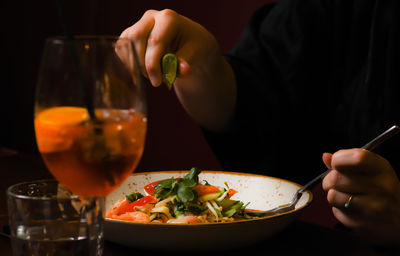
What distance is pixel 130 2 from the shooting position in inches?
108

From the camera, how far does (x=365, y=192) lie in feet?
2.83

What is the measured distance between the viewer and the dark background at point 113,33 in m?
2.39

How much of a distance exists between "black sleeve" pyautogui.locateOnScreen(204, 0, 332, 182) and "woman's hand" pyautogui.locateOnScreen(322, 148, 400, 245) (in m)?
0.54

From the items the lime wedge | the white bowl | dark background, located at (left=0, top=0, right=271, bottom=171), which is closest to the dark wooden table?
the white bowl

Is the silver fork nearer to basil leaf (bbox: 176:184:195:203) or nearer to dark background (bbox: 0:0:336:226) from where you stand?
basil leaf (bbox: 176:184:195:203)

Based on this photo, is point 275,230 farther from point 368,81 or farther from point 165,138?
point 165,138

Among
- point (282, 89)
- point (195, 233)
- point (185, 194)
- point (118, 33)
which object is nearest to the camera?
point (195, 233)

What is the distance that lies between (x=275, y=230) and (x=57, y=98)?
35 cm

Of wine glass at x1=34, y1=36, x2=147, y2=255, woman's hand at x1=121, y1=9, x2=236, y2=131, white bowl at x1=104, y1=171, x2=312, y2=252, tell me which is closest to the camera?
wine glass at x1=34, y1=36, x2=147, y2=255

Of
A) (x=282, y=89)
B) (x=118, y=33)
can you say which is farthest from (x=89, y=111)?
(x=118, y=33)

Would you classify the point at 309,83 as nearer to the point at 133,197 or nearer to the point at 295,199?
the point at 295,199

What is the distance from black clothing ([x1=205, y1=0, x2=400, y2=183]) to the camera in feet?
4.36

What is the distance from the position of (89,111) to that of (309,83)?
1.06 meters

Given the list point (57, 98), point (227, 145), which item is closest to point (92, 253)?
point (57, 98)
